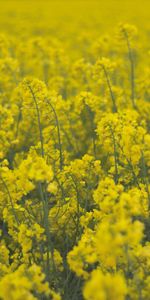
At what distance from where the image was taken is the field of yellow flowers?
2.82m

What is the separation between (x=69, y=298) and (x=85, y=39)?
7.19 metres

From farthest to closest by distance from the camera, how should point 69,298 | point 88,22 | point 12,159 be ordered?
point 88,22
point 12,159
point 69,298

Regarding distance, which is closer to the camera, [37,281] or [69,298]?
[37,281]

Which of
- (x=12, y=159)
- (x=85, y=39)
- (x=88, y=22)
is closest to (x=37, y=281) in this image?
(x=12, y=159)

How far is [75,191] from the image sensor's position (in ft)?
13.9

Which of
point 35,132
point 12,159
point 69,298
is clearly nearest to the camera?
point 69,298

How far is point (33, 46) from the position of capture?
27.0 ft

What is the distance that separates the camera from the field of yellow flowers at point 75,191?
2.82 metres

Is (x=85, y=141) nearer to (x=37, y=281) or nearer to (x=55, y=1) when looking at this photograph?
(x=37, y=281)

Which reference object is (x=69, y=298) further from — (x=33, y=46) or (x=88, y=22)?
(x=88, y=22)

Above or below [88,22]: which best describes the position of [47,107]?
below

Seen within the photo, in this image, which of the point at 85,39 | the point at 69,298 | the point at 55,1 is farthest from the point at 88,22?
the point at 69,298

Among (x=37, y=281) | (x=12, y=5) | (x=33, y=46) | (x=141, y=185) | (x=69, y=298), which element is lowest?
(x=69, y=298)

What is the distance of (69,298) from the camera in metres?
3.62
